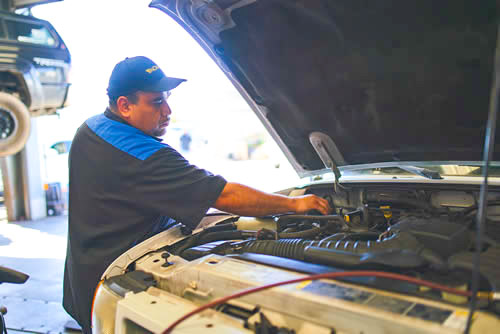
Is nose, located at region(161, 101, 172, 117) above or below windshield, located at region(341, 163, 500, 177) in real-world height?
above

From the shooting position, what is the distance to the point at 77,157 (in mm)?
1514

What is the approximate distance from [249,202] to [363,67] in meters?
0.72

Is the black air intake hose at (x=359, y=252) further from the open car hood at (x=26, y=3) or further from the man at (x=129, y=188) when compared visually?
the open car hood at (x=26, y=3)

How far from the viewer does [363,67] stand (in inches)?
56.1

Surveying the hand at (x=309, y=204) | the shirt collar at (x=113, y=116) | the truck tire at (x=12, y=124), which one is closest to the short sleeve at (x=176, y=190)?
the shirt collar at (x=113, y=116)

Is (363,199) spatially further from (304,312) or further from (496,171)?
(304,312)

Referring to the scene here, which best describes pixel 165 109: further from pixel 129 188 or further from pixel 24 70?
pixel 24 70

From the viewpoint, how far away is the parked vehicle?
4312mm

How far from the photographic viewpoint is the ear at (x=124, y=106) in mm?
1547

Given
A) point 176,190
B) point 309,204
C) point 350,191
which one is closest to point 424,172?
point 350,191

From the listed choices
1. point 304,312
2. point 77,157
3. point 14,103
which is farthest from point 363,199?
point 14,103

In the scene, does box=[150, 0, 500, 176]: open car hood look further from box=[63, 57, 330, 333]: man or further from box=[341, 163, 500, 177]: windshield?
box=[63, 57, 330, 333]: man

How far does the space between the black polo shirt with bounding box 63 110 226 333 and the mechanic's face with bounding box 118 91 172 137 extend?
6 centimetres

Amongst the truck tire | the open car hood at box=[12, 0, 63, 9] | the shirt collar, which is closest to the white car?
the shirt collar
